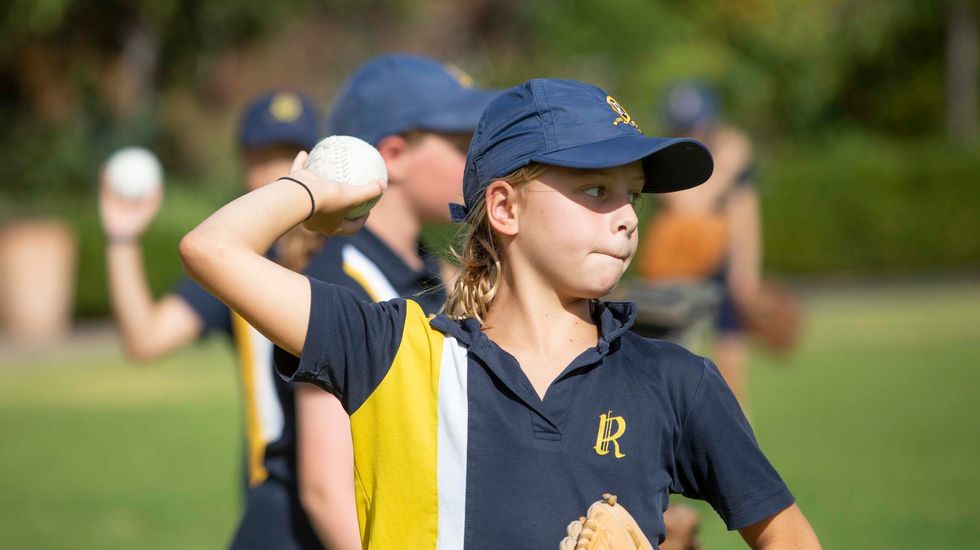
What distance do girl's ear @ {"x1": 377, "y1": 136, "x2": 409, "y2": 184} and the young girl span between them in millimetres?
1059

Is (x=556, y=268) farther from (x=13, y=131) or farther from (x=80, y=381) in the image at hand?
(x=13, y=131)

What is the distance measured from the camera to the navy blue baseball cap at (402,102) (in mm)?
3506

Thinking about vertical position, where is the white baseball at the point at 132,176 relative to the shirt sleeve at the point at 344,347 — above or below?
above

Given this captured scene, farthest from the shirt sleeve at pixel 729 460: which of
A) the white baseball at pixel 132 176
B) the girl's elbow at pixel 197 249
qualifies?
the white baseball at pixel 132 176

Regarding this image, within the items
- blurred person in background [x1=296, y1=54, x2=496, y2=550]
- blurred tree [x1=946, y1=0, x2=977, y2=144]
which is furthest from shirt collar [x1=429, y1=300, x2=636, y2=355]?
blurred tree [x1=946, y1=0, x2=977, y2=144]

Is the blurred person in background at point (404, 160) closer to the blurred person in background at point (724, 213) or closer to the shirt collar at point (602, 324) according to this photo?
the shirt collar at point (602, 324)

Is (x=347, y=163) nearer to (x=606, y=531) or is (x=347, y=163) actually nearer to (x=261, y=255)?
Answer: (x=261, y=255)

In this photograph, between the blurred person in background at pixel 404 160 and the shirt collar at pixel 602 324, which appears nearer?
the shirt collar at pixel 602 324

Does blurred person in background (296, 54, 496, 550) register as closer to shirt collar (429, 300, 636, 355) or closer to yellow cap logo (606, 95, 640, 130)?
shirt collar (429, 300, 636, 355)

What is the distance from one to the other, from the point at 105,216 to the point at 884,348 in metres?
12.2

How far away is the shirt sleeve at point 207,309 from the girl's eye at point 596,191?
7.14ft

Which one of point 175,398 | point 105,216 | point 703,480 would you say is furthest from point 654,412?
point 175,398

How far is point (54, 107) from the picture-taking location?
87.4 ft

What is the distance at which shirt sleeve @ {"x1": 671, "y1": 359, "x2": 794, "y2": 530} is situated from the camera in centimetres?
235
